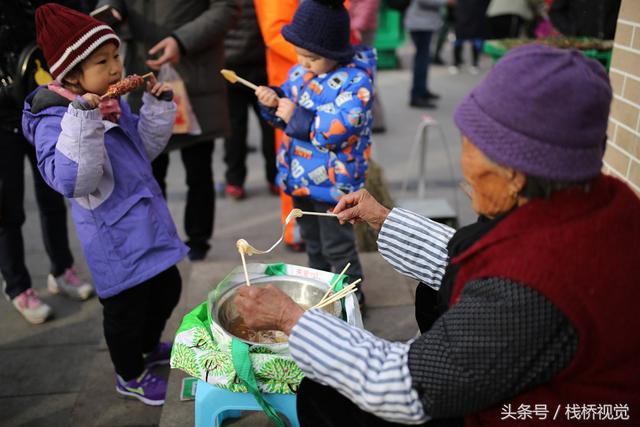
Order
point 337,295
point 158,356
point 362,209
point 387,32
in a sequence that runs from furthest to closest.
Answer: point 387,32
point 158,356
point 362,209
point 337,295

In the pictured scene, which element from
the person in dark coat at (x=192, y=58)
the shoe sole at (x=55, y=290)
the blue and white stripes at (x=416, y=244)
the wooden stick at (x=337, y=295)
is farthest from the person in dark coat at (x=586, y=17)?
the shoe sole at (x=55, y=290)

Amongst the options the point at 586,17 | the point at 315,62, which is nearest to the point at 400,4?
the point at 586,17

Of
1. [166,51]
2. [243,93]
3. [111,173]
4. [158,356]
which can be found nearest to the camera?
[111,173]

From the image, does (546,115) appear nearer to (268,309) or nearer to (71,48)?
(268,309)

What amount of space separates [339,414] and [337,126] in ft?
4.31

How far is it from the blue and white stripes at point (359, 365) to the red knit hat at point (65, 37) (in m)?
1.32

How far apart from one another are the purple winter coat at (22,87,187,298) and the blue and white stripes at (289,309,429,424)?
1043 millimetres

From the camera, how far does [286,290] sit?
208 cm

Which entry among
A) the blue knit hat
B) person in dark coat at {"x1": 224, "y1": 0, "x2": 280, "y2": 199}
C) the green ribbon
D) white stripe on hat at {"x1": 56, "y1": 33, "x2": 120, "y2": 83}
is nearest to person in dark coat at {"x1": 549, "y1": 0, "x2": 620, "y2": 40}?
person in dark coat at {"x1": 224, "y1": 0, "x2": 280, "y2": 199}

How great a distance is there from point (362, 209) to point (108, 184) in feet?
3.17

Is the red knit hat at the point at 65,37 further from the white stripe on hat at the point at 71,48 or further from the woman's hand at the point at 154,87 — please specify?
the woman's hand at the point at 154,87

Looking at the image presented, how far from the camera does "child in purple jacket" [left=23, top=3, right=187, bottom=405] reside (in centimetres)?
208

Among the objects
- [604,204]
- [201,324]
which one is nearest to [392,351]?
[604,204]

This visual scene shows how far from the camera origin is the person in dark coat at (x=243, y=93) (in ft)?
14.8
